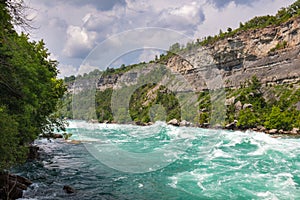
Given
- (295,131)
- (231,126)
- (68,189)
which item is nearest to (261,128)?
(231,126)

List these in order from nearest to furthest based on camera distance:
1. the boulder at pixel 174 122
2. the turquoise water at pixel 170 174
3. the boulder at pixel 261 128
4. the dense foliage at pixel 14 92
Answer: the dense foliage at pixel 14 92 → the turquoise water at pixel 170 174 → the boulder at pixel 261 128 → the boulder at pixel 174 122

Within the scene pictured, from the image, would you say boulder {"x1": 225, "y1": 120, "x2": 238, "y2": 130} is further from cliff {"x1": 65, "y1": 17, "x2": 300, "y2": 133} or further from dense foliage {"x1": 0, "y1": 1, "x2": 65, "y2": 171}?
dense foliage {"x1": 0, "y1": 1, "x2": 65, "y2": 171}

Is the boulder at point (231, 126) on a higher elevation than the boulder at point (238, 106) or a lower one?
lower

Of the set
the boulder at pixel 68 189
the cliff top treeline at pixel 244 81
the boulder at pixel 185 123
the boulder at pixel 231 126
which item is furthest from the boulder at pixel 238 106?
the boulder at pixel 68 189

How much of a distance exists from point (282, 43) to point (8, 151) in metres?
73.1

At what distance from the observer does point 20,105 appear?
9984 millimetres

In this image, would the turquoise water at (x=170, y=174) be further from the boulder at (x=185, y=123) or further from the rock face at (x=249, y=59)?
the rock face at (x=249, y=59)

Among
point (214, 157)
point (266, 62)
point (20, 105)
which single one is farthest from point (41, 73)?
point (266, 62)

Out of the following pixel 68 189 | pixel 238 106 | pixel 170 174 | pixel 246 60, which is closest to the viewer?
pixel 68 189

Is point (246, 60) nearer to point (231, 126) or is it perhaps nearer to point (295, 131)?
point (231, 126)

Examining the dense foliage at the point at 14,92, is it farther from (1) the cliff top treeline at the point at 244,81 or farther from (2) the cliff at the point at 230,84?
(1) the cliff top treeline at the point at 244,81

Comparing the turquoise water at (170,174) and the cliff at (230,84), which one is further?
the cliff at (230,84)

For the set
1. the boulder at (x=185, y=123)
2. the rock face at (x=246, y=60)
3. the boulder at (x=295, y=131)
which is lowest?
the boulder at (x=295, y=131)

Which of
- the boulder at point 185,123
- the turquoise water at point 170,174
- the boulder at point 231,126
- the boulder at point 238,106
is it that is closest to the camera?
the turquoise water at point 170,174
